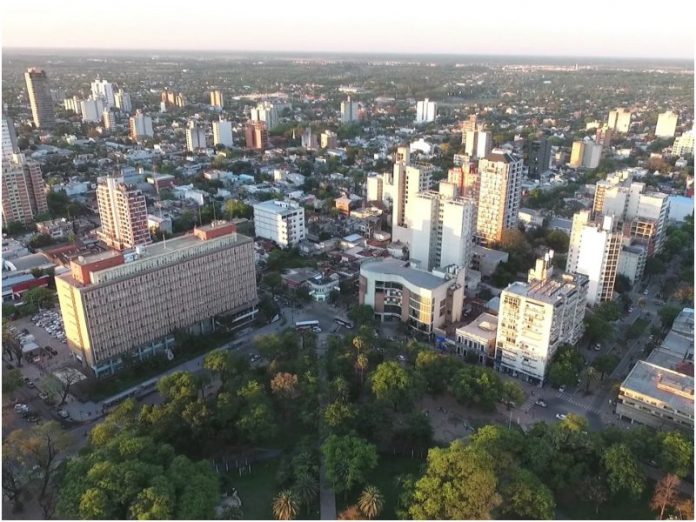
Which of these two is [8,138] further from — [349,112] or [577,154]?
[577,154]

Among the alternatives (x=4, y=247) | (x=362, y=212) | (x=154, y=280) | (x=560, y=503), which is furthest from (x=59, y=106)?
(x=560, y=503)

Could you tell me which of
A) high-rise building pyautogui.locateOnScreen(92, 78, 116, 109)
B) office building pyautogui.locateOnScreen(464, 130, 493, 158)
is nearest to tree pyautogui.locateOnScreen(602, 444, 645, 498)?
office building pyautogui.locateOnScreen(464, 130, 493, 158)

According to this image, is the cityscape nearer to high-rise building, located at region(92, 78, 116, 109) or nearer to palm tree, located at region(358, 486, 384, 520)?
palm tree, located at region(358, 486, 384, 520)

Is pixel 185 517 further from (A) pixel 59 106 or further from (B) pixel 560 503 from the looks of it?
(A) pixel 59 106

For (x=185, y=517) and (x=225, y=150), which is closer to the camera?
(x=185, y=517)

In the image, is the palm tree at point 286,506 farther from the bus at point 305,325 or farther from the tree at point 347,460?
the bus at point 305,325

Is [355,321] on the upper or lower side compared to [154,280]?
lower

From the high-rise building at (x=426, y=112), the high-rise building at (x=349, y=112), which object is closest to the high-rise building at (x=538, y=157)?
the high-rise building at (x=426, y=112)

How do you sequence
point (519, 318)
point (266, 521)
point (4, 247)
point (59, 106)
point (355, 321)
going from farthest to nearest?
point (59, 106)
point (4, 247)
point (355, 321)
point (519, 318)
point (266, 521)
